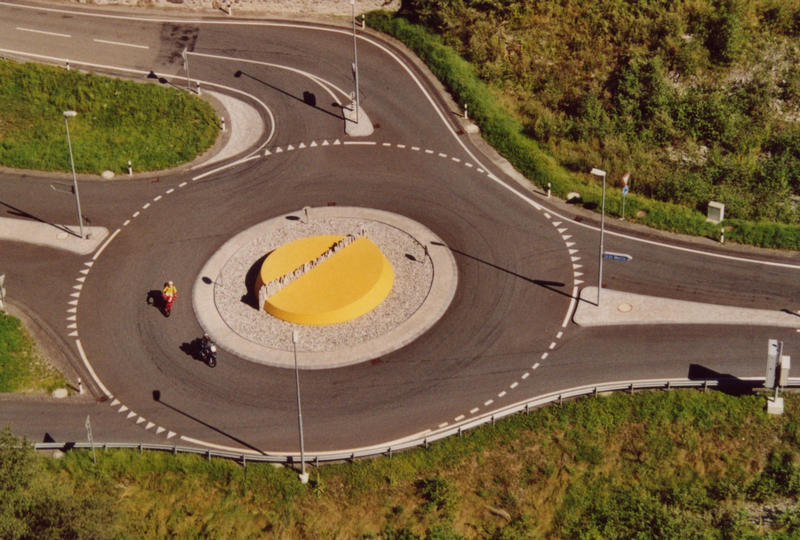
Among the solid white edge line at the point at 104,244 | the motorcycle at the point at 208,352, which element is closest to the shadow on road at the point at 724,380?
the motorcycle at the point at 208,352

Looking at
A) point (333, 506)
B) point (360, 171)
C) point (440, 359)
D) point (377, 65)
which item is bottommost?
point (333, 506)

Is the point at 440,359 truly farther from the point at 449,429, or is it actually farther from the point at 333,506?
the point at 333,506

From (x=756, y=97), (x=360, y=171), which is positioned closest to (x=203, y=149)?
(x=360, y=171)

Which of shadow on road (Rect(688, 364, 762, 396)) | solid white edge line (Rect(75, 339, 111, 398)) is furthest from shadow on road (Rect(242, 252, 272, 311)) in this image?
shadow on road (Rect(688, 364, 762, 396))

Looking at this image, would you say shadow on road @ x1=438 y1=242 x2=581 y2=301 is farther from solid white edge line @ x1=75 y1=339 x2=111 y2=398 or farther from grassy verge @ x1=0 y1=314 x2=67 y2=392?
grassy verge @ x1=0 y1=314 x2=67 y2=392

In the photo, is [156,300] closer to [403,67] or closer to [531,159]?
[531,159]

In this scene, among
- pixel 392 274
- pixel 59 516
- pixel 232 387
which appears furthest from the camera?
pixel 392 274

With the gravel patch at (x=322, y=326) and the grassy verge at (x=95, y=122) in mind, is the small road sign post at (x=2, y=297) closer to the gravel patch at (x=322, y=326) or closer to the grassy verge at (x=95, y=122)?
the gravel patch at (x=322, y=326)
